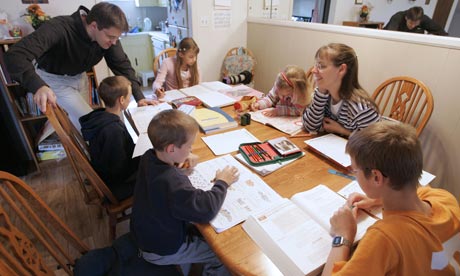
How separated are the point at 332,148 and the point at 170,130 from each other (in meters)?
0.75

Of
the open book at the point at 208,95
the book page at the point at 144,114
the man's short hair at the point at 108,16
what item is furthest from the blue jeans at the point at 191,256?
the man's short hair at the point at 108,16

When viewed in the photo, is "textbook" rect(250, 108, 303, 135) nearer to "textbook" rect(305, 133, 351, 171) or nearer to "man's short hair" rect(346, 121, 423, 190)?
"textbook" rect(305, 133, 351, 171)

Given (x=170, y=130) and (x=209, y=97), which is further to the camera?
(x=209, y=97)

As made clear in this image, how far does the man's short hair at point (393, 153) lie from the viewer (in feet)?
2.17

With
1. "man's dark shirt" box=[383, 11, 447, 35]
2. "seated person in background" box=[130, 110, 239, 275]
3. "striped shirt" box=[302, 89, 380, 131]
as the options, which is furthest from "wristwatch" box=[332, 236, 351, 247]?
"man's dark shirt" box=[383, 11, 447, 35]

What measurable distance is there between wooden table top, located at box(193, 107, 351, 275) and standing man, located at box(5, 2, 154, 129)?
0.88 meters

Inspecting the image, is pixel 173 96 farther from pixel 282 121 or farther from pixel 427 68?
pixel 427 68

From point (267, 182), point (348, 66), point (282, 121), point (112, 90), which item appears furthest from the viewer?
point (282, 121)

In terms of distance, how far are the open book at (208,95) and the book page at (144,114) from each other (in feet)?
0.52

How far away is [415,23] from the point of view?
118 inches

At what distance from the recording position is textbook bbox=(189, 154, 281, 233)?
2.78 feet

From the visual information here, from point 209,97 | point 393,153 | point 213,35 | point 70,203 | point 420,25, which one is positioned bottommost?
point 70,203

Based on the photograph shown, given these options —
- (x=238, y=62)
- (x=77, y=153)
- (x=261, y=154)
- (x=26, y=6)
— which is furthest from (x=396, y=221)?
(x=26, y=6)

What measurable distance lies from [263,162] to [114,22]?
4.01 feet
